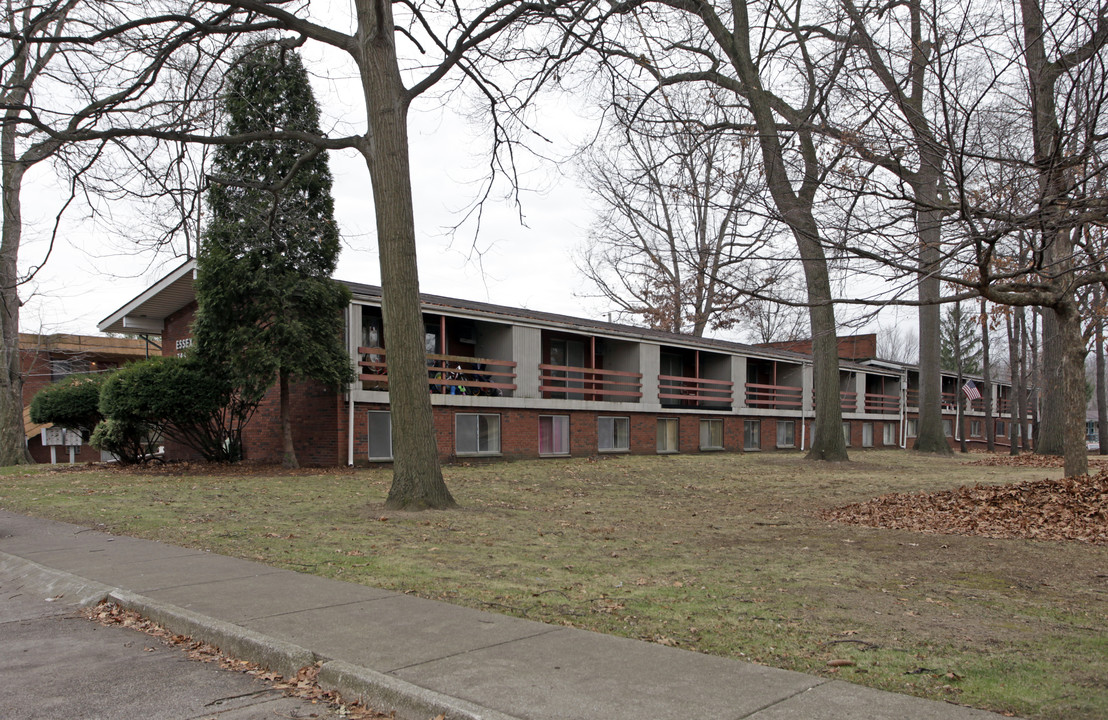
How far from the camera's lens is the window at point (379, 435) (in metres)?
21.6

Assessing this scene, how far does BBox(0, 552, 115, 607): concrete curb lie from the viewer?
6957 millimetres

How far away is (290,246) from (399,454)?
9.27 meters

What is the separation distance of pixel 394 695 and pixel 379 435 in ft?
58.4

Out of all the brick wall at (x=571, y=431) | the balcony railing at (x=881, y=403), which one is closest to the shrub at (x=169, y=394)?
the brick wall at (x=571, y=431)

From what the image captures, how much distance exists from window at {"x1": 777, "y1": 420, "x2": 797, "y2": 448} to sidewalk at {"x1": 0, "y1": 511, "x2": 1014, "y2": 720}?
33.1 meters

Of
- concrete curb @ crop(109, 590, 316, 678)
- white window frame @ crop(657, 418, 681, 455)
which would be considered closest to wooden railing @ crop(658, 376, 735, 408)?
white window frame @ crop(657, 418, 681, 455)

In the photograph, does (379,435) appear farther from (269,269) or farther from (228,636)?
(228,636)

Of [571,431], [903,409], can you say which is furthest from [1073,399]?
[903,409]

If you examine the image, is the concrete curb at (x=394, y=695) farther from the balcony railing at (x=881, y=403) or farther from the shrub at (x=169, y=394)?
the balcony railing at (x=881, y=403)

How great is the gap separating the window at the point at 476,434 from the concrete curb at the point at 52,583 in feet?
49.3

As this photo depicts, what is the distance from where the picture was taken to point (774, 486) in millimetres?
18266

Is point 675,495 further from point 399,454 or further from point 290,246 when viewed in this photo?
point 290,246

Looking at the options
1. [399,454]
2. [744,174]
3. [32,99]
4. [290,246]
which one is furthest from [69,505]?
[744,174]

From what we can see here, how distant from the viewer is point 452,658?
492 cm
